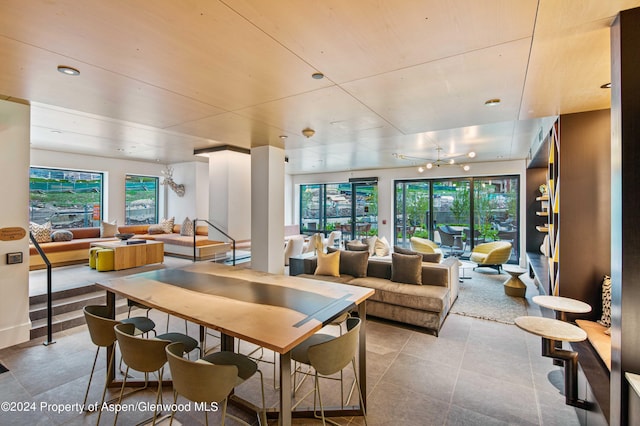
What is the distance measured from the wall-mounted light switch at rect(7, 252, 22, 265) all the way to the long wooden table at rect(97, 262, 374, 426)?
1.73 m

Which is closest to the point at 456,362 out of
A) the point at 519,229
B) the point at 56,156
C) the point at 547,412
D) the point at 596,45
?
the point at 547,412

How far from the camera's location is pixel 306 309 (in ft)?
6.30

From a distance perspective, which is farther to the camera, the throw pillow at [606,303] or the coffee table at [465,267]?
the coffee table at [465,267]

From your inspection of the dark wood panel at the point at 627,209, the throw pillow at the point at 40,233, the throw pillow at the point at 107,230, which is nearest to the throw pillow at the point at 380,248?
the dark wood panel at the point at 627,209

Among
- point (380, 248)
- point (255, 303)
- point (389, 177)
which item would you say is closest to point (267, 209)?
point (380, 248)

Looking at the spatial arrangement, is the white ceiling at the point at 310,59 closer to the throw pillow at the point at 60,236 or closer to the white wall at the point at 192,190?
the throw pillow at the point at 60,236

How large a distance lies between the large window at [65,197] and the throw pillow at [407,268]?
328 inches

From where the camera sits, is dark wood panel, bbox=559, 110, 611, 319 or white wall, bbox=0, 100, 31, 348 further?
white wall, bbox=0, 100, 31, 348

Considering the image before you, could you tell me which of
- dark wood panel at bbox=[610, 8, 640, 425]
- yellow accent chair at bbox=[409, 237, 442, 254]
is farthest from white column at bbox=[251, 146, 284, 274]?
dark wood panel at bbox=[610, 8, 640, 425]

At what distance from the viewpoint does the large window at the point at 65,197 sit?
24.1ft

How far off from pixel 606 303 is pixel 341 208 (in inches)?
335

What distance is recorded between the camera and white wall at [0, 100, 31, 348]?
3.22 meters

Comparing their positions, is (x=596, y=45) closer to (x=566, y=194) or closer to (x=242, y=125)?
(x=566, y=194)

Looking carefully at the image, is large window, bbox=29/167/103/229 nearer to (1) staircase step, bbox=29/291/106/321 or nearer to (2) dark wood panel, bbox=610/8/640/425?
(1) staircase step, bbox=29/291/106/321
